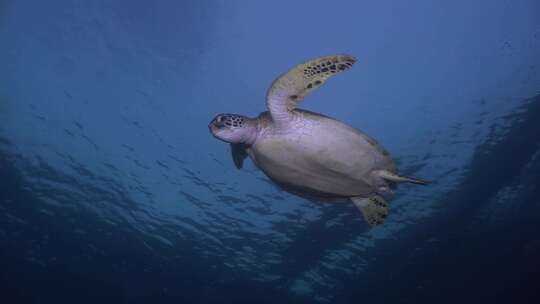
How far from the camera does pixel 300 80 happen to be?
497cm

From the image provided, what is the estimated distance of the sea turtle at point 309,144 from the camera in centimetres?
500

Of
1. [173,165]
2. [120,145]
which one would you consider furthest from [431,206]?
[120,145]

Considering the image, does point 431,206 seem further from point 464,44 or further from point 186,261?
point 186,261

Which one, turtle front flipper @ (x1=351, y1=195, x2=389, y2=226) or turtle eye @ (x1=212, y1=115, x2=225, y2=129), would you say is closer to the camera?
turtle eye @ (x1=212, y1=115, x2=225, y2=129)

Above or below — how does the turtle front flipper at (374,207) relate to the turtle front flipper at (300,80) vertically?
below

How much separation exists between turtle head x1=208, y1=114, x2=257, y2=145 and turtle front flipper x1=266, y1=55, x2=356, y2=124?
0.55 meters

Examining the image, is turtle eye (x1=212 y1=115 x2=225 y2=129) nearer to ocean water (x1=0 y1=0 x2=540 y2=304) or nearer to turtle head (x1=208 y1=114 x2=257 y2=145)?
turtle head (x1=208 y1=114 x2=257 y2=145)

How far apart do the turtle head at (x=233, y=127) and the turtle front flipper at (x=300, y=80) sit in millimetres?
548

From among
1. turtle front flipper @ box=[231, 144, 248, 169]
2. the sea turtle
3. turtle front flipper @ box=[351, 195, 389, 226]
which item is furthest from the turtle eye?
turtle front flipper @ box=[351, 195, 389, 226]

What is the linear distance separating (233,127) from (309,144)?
1191 mm

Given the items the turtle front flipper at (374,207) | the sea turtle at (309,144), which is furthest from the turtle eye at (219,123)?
the turtle front flipper at (374,207)

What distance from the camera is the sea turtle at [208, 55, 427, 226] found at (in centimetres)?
500

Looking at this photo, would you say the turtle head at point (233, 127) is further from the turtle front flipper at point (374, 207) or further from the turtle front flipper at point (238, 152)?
the turtle front flipper at point (374, 207)

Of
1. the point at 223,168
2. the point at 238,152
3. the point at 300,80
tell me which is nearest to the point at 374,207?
the point at 238,152
